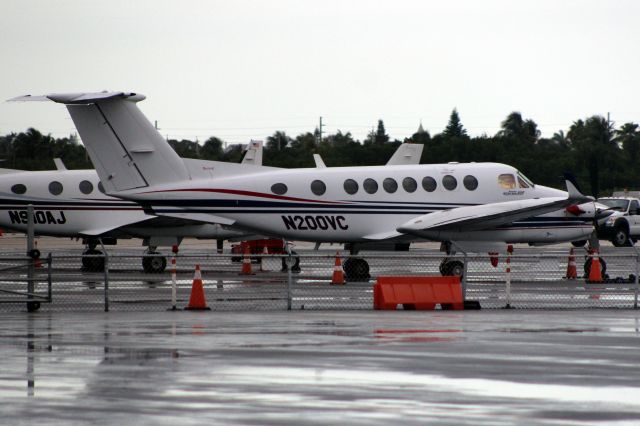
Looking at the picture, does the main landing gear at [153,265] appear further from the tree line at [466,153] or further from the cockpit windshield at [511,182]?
the tree line at [466,153]

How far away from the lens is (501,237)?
33750 mm

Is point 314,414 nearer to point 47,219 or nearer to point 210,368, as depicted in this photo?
point 210,368

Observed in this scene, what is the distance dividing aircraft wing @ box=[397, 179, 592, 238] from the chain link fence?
1.02 metres

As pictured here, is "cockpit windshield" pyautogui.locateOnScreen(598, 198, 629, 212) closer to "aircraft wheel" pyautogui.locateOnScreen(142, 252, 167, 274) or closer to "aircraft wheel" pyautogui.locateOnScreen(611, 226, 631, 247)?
"aircraft wheel" pyautogui.locateOnScreen(611, 226, 631, 247)

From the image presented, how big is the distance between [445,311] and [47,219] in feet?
57.9

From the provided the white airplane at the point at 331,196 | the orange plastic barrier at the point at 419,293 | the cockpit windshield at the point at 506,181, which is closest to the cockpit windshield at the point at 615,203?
the white airplane at the point at 331,196

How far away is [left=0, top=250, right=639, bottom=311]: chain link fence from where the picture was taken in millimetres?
25109

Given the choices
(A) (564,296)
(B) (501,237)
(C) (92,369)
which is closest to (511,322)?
(A) (564,296)

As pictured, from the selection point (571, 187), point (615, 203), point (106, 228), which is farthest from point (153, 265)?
point (615, 203)

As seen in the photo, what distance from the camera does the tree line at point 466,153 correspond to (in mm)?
93938

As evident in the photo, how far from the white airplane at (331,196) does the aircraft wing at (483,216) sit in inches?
1.0

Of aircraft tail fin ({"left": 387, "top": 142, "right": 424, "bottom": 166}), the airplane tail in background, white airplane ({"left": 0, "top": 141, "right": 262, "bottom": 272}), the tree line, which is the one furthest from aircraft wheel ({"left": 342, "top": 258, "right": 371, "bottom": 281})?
the tree line

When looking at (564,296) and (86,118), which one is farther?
(86,118)

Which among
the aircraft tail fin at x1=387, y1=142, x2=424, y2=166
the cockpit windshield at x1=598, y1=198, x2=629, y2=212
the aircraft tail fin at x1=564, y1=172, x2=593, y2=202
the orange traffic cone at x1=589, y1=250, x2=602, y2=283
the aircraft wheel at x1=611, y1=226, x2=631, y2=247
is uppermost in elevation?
the aircraft tail fin at x1=387, y1=142, x2=424, y2=166
